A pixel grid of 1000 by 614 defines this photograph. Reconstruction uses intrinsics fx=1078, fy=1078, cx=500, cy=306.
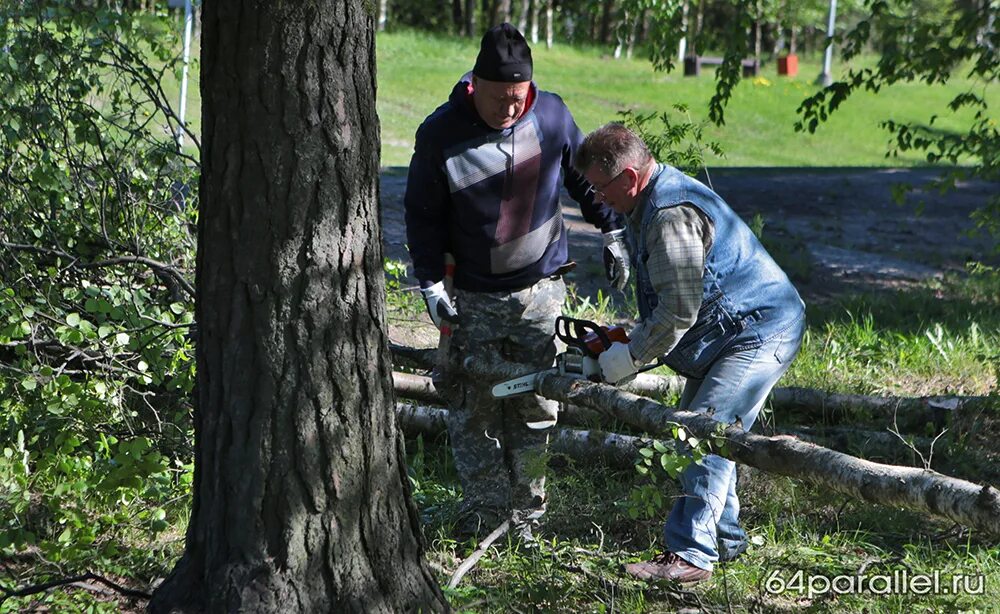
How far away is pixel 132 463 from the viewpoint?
3.82 metres

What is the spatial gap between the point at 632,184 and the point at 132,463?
2.03 metres

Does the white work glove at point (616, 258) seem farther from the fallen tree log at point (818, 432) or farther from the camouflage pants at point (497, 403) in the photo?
the fallen tree log at point (818, 432)

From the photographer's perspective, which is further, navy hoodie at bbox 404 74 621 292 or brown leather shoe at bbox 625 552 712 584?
navy hoodie at bbox 404 74 621 292

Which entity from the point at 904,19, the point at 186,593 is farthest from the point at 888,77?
the point at 186,593

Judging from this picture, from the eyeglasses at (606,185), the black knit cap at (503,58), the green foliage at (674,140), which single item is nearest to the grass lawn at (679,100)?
the green foliage at (674,140)

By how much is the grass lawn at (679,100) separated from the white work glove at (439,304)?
35.1 ft

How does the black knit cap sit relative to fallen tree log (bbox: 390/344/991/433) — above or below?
above

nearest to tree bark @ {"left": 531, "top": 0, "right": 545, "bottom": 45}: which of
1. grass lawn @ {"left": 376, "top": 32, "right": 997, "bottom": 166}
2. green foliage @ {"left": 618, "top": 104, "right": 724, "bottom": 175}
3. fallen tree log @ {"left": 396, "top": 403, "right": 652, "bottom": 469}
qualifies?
grass lawn @ {"left": 376, "top": 32, "right": 997, "bottom": 166}

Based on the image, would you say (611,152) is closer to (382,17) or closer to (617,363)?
(617,363)

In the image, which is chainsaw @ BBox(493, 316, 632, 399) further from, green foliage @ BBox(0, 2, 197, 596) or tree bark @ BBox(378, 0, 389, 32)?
tree bark @ BBox(378, 0, 389, 32)

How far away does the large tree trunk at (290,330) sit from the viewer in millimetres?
3012

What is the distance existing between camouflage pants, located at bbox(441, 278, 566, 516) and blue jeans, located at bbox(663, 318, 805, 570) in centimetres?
79

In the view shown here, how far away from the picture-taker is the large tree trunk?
301cm

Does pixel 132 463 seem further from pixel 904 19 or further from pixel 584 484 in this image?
pixel 904 19
